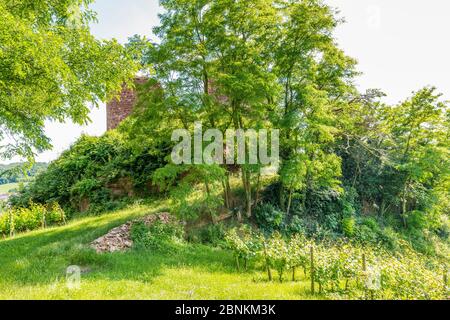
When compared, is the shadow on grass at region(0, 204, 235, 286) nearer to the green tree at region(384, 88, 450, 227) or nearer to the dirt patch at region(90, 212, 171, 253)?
the dirt patch at region(90, 212, 171, 253)

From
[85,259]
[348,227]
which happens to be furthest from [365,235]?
[85,259]

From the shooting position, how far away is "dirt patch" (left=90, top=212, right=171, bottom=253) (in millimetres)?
7611

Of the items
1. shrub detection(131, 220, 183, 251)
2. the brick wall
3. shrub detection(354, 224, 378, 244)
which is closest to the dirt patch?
shrub detection(131, 220, 183, 251)

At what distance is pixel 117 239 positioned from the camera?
321 inches

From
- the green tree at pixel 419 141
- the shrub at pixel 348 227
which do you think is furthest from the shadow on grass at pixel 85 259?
the green tree at pixel 419 141

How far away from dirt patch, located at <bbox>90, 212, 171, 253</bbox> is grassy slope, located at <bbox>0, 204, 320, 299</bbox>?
337 mm

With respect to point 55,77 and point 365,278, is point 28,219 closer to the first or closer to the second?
point 55,77

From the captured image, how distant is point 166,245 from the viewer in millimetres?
8164

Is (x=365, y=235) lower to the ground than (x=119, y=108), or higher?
lower

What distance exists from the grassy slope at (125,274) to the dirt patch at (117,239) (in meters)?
0.34

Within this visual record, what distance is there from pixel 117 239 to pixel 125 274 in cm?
246

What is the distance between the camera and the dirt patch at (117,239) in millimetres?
7611
